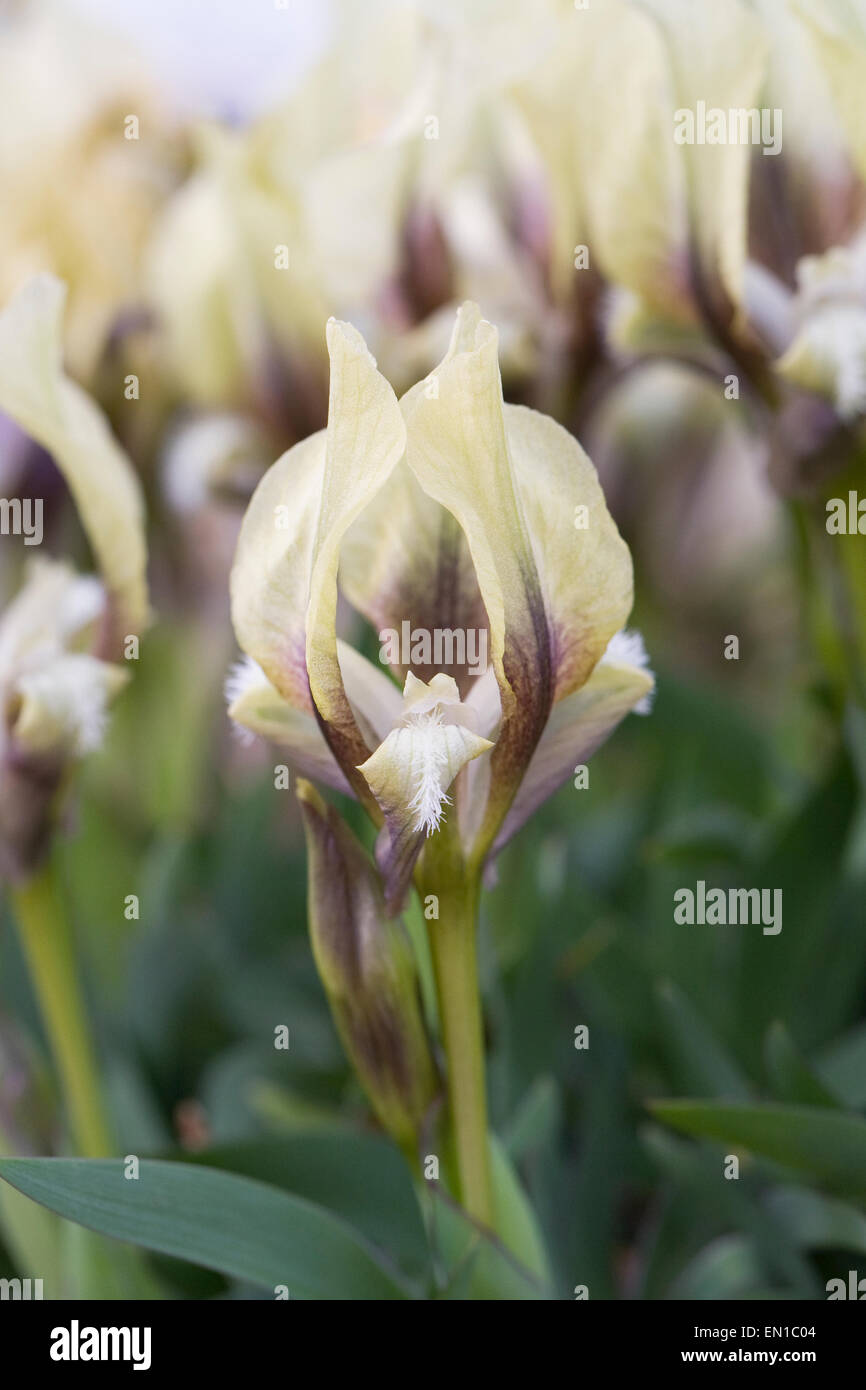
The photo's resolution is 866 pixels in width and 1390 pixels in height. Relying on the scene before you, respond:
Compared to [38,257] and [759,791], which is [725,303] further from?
[38,257]

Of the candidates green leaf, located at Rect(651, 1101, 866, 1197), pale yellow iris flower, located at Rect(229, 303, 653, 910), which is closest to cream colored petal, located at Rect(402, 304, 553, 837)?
pale yellow iris flower, located at Rect(229, 303, 653, 910)

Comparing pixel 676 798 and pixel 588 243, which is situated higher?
pixel 588 243

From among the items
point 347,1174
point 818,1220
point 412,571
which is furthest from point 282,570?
point 818,1220

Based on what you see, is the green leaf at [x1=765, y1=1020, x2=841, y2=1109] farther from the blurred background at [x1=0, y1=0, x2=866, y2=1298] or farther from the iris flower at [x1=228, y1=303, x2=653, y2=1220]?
the iris flower at [x1=228, y1=303, x2=653, y2=1220]

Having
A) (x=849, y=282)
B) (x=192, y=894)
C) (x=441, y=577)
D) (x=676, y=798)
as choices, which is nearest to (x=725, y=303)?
(x=849, y=282)

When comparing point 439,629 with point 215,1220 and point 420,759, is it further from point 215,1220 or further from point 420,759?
point 215,1220
